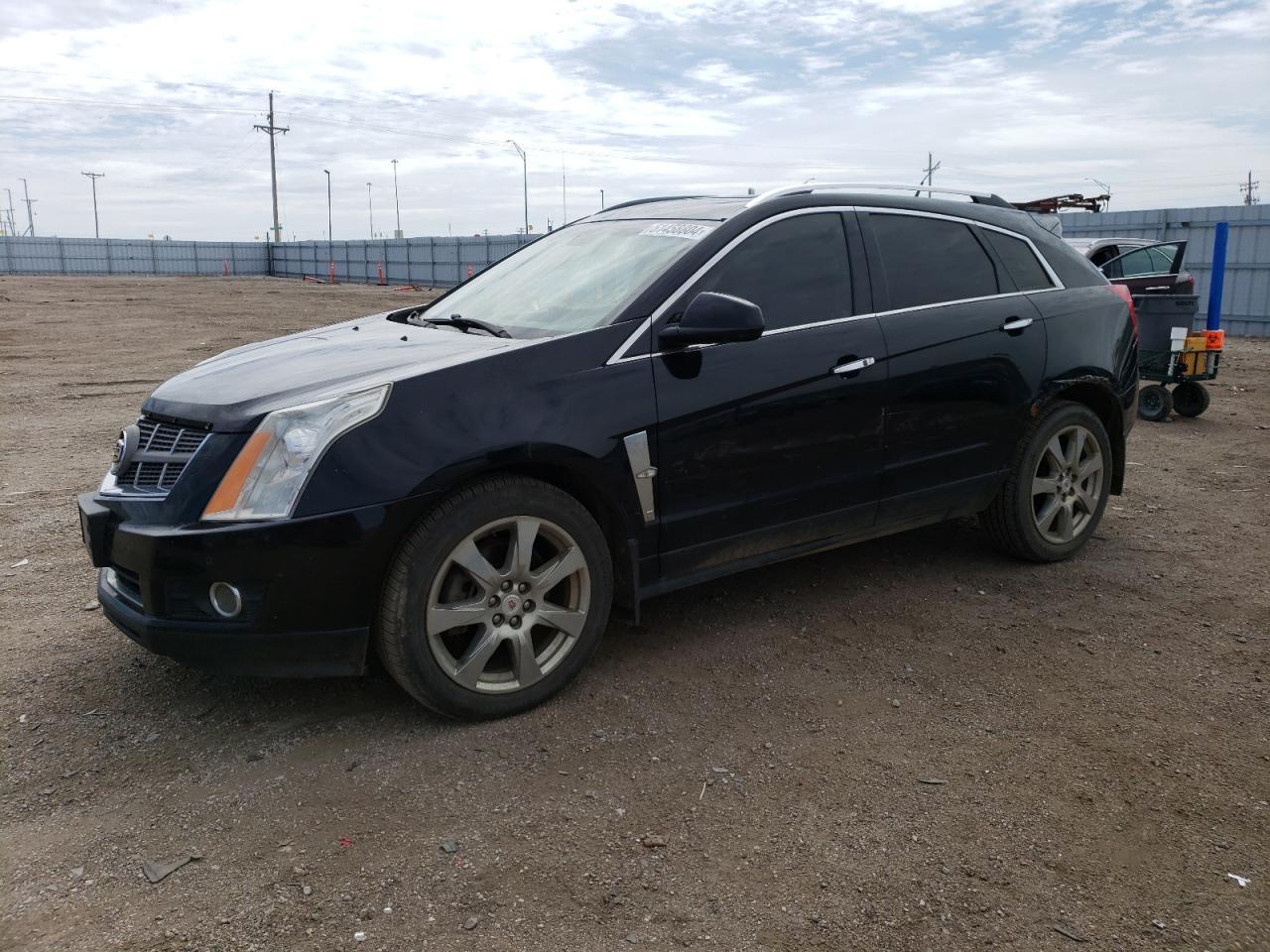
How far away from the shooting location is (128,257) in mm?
64875

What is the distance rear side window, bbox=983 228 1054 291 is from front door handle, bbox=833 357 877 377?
116 centimetres

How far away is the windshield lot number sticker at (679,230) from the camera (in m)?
4.07

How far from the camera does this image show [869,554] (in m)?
5.41

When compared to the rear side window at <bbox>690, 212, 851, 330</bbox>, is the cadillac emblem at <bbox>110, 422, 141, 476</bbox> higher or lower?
lower

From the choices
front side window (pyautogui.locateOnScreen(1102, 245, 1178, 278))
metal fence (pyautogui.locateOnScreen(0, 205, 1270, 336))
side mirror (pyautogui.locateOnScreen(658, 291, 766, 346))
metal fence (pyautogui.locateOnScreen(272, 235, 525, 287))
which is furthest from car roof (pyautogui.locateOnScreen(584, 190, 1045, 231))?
metal fence (pyautogui.locateOnScreen(272, 235, 525, 287))

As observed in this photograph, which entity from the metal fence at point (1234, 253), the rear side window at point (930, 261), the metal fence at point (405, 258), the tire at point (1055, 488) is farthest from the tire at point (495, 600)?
the metal fence at point (405, 258)

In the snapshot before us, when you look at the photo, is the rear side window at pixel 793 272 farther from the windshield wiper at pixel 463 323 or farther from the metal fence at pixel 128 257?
the metal fence at pixel 128 257

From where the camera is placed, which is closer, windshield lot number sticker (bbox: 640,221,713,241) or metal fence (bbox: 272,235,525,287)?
windshield lot number sticker (bbox: 640,221,713,241)

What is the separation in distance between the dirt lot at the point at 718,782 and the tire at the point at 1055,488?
203 mm

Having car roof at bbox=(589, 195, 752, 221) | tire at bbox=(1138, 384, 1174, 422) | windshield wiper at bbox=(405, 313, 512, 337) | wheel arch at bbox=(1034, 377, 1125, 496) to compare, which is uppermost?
car roof at bbox=(589, 195, 752, 221)

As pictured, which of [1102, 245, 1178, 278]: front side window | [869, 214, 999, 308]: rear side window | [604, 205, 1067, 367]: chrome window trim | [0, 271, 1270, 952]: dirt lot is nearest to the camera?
[0, 271, 1270, 952]: dirt lot

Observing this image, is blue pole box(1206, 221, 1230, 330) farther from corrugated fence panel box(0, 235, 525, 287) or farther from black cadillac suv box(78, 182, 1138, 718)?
corrugated fence panel box(0, 235, 525, 287)

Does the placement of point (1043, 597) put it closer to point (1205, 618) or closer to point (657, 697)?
point (1205, 618)

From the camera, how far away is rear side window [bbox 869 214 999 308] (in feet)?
14.8
